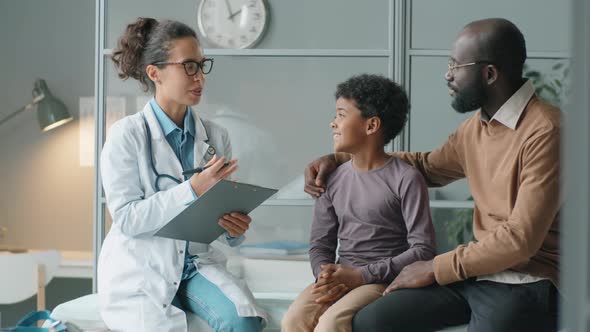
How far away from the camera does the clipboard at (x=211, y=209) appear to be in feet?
6.72

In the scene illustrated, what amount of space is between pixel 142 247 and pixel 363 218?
2.08ft

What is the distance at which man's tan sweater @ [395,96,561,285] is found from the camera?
194 centimetres

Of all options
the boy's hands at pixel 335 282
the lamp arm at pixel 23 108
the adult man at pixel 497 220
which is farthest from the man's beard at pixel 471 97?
the lamp arm at pixel 23 108

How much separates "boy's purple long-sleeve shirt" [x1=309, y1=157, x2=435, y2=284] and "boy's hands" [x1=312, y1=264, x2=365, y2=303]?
35 mm

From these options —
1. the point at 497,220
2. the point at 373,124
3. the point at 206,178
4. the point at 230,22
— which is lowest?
the point at 497,220

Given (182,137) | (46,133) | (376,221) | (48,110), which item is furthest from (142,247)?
(46,133)

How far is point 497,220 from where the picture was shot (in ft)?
6.94

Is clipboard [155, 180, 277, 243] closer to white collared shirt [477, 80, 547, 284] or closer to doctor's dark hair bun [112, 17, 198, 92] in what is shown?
doctor's dark hair bun [112, 17, 198, 92]

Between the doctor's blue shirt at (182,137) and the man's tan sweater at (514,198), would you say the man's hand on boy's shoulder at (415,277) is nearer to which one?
the man's tan sweater at (514,198)

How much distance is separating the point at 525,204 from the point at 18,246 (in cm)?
474

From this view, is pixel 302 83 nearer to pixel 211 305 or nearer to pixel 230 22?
pixel 230 22

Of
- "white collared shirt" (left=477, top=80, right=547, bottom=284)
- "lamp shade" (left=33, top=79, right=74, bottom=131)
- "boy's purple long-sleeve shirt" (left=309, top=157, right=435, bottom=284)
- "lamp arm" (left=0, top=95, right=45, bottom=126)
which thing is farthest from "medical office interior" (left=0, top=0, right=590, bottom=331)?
"lamp arm" (left=0, top=95, right=45, bottom=126)

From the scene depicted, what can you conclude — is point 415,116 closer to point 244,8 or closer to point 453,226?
point 453,226

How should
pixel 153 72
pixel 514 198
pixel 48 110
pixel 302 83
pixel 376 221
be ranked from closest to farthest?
pixel 514 198
pixel 376 221
pixel 153 72
pixel 302 83
pixel 48 110
